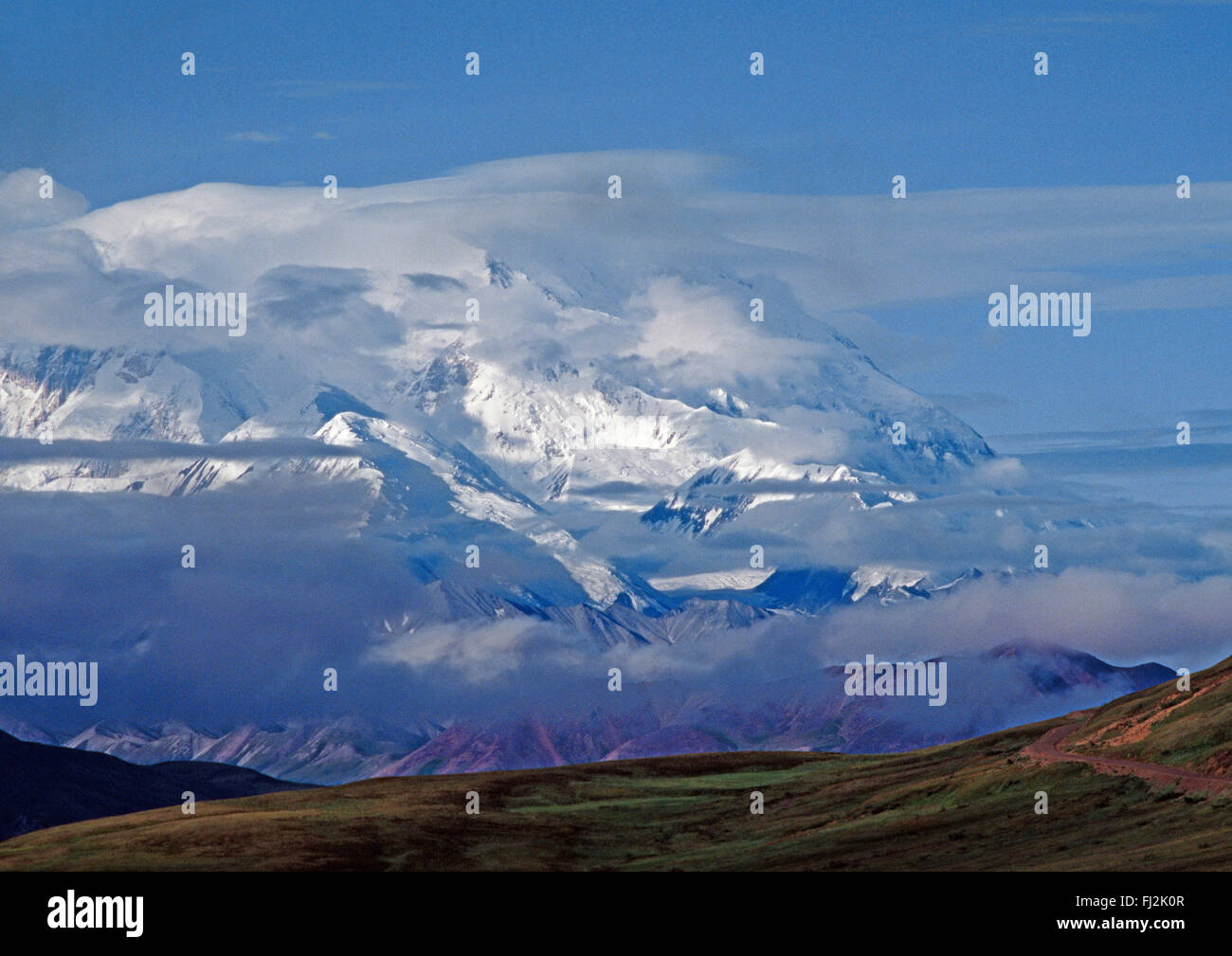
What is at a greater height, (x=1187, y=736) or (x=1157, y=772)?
(x=1187, y=736)

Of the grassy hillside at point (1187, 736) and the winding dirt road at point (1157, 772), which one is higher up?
the grassy hillside at point (1187, 736)

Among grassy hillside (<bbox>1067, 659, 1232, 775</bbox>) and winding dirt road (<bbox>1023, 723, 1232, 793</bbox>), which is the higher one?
grassy hillside (<bbox>1067, 659, 1232, 775</bbox>)

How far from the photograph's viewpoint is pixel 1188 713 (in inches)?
7520

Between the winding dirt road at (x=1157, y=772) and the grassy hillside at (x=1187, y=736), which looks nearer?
the winding dirt road at (x=1157, y=772)

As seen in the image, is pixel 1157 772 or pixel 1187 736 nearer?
pixel 1157 772

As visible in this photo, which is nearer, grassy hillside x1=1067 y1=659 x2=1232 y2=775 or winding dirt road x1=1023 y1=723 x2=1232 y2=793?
winding dirt road x1=1023 y1=723 x2=1232 y2=793
